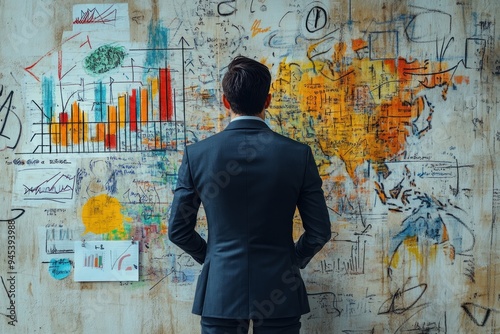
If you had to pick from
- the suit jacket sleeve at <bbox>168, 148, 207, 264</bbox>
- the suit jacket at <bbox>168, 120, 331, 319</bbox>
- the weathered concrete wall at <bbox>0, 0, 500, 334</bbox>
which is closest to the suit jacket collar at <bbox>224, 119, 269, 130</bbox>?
the suit jacket at <bbox>168, 120, 331, 319</bbox>

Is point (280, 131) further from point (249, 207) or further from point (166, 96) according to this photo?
point (249, 207)

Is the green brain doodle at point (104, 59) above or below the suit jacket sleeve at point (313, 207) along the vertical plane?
above

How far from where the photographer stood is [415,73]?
349 cm

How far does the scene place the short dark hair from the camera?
2551 mm

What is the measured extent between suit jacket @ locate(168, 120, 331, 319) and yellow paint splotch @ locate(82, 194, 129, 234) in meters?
0.99

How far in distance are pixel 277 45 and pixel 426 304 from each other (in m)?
1.72

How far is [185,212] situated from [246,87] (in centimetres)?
60

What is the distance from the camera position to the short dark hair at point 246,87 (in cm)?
255

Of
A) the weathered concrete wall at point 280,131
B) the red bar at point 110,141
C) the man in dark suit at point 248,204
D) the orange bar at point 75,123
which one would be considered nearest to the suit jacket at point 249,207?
the man in dark suit at point 248,204

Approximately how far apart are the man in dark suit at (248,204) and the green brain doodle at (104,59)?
116cm

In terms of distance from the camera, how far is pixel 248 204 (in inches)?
100.0

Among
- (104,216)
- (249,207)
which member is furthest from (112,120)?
(249,207)

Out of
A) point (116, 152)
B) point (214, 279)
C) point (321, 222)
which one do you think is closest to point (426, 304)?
point (321, 222)

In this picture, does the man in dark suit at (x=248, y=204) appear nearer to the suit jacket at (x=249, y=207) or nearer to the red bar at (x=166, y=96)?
the suit jacket at (x=249, y=207)
